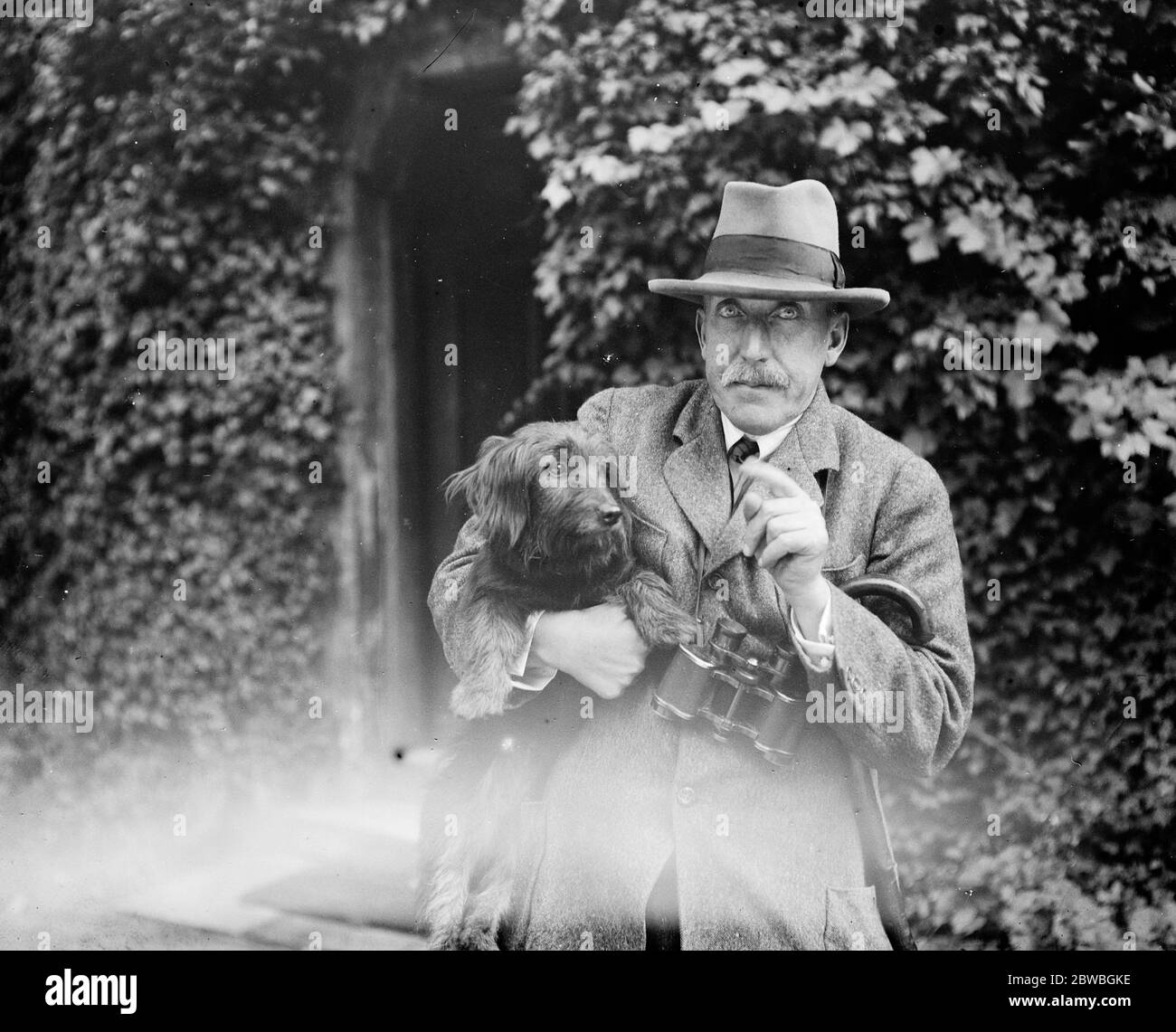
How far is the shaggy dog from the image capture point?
9.41ft

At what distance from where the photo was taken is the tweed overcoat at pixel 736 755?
279 cm

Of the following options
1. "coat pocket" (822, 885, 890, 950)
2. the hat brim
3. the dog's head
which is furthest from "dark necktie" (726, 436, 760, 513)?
"coat pocket" (822, 885, 890, 950)

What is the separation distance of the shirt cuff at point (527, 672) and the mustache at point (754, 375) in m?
0.93

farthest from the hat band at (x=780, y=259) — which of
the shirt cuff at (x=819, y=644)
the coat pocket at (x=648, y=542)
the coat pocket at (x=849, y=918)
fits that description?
the coat pocket at (x=849, y=918)

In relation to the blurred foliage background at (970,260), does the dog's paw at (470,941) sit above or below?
below

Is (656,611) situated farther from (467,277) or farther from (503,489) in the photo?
(467,277)


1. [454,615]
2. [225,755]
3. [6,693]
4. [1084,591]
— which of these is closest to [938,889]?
[1084,591]

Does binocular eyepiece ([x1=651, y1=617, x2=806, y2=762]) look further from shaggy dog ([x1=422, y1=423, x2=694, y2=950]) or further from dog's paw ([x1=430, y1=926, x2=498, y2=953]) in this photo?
dog's paw ([x1=430, y1=926, x2=498, y2=953])

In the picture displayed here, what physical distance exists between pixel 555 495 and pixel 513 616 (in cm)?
37

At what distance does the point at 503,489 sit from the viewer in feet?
9.62

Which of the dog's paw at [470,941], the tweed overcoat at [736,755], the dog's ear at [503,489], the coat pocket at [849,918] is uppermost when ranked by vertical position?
the dog's ear at [503,489]

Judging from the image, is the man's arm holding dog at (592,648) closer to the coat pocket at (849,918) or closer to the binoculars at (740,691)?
the binoculars at (740,691)

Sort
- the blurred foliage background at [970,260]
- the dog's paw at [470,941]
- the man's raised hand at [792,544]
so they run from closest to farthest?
the man's raised hand at [792,544]
the dog's paw at [470,941]
the blurred foliage background at [970,260]
